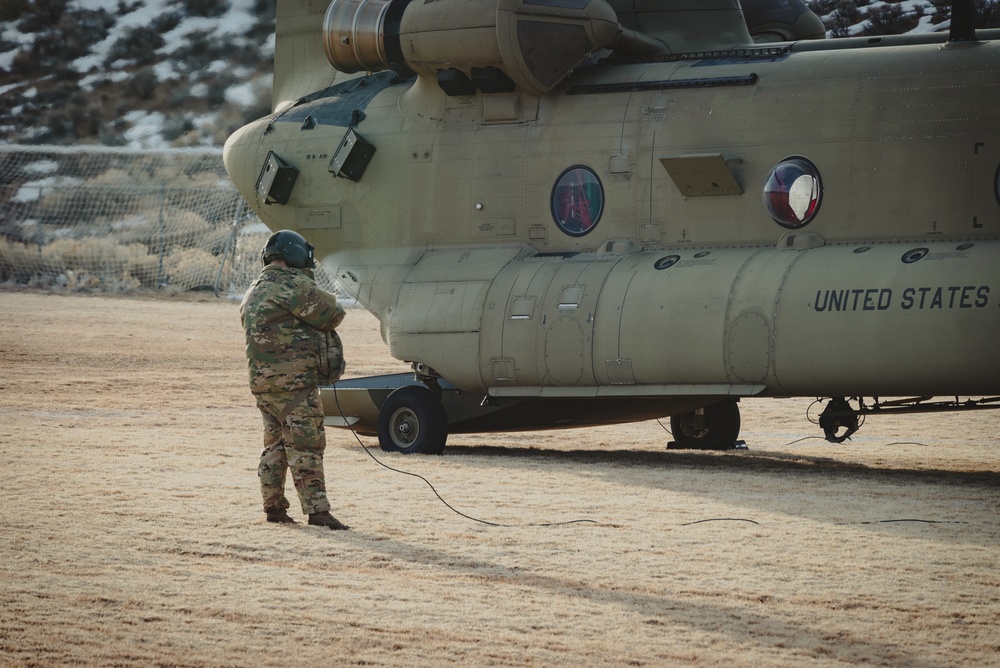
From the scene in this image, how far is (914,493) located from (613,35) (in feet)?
16.5

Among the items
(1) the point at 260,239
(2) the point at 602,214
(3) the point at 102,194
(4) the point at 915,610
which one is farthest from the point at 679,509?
(3) the point at 102,194

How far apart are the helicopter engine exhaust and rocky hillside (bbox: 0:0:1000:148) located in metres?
27.2

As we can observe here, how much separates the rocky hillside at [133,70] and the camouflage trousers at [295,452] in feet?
106

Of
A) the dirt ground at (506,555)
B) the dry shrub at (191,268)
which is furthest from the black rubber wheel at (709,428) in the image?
the dry shrub at (191,268)

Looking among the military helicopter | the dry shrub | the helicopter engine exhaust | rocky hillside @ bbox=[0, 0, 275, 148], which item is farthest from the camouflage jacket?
rocky hillside @ bbox=[0, 0, 275, 148]

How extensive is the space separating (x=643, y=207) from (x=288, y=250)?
4.36m

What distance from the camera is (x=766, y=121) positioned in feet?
38.2

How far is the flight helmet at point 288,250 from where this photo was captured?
29.1ft

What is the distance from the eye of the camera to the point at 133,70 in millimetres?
45531

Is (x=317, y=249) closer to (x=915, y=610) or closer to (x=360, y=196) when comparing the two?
(x=360, y=196)

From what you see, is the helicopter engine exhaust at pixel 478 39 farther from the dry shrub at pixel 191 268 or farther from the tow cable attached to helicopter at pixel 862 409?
the dry shrub at pixel 191 268

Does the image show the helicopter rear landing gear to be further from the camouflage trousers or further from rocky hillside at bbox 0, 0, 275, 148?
rocky hillside at bbox 0, 0, 275, 148

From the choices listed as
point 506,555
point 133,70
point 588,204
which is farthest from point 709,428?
point 133,70

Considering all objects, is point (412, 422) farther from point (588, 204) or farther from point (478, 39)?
Answer: point (478, 39)
